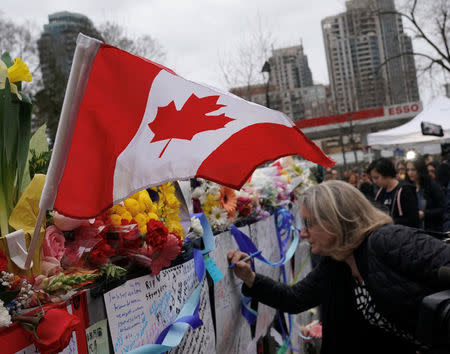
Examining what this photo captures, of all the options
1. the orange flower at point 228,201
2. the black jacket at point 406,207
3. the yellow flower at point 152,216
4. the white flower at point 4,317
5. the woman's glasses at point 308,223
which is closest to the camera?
the white flower at point 4,317

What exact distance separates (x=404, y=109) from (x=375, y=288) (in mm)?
40282

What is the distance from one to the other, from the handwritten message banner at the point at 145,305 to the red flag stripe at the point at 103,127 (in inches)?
16.4

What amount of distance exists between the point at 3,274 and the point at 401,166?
1262 cm

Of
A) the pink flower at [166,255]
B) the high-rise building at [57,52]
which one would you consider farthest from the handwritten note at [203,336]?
the high-rise building at [57,52]

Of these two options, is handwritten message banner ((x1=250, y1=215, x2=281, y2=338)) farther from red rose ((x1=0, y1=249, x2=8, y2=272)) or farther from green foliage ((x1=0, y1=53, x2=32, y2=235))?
red rose ((x1=0, y1=249, x2=8, y2=272))

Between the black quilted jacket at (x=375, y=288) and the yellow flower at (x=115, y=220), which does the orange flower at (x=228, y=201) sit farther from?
the yellow flower at (x=115, y=220)

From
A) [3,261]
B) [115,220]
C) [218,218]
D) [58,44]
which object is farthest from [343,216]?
[58,44]

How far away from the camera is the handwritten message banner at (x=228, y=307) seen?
2869 millimetres

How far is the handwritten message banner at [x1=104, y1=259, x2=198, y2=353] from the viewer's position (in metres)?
1.77

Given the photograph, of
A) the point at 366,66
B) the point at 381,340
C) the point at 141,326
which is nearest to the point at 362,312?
the point at 381,340

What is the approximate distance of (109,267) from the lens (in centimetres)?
175

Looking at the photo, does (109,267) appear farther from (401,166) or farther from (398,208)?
(401,166)

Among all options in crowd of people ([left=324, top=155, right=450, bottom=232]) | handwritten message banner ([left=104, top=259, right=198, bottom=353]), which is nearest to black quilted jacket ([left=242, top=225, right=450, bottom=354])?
handwritten message banner ([left=104, top=259, right=198, bottom=353])

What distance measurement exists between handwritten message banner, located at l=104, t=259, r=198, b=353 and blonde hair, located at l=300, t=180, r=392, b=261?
2.47 ft
